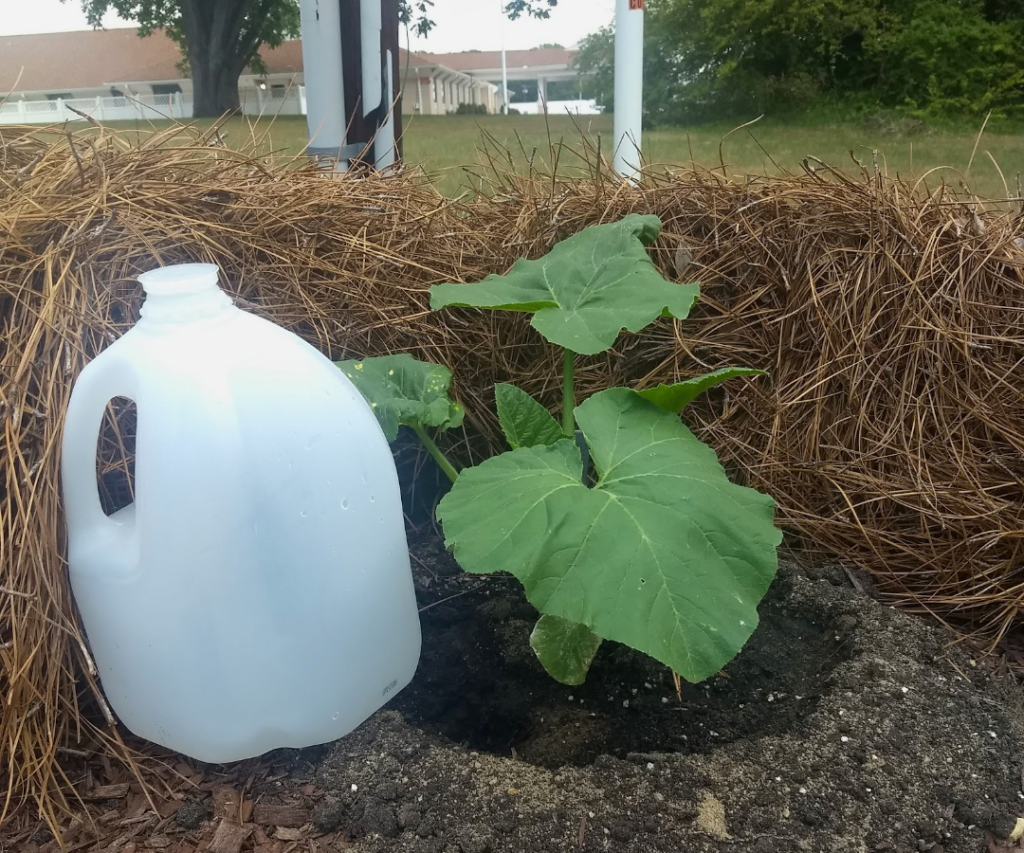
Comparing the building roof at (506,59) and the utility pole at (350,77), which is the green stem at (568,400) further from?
the building roof at (506,59)

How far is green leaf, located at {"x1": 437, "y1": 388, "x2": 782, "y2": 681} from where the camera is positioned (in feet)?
1.72

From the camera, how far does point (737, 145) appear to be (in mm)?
1304

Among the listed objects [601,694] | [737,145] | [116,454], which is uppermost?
[737,145]

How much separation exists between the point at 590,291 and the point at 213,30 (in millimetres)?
896

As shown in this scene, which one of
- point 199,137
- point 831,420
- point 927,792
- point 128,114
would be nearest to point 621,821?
point 927,792

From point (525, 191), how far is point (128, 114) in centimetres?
69

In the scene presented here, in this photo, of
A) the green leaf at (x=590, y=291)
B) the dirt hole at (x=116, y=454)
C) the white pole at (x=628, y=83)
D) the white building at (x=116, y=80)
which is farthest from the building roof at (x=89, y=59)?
the green leaf at (x=590, y=291)

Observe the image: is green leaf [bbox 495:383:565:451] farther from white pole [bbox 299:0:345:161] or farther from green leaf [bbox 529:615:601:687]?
white pole [bbox 299:0:345:161]

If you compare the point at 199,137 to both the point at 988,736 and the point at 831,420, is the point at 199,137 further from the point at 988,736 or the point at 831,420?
the point at 988,736

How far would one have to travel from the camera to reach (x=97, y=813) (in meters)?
0.62

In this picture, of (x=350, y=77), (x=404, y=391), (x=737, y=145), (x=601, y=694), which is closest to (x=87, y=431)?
(x=404, y=391)

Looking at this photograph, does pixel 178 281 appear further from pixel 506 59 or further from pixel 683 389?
pixel 506 59

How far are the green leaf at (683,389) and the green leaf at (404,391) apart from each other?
22 centimetres

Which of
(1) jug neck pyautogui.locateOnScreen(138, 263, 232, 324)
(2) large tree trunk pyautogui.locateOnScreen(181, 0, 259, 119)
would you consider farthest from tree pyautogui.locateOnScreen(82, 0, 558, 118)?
(1) jug neck pyautogui.locateOnScreen(138, 263, 232, 324)
